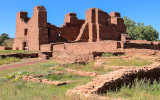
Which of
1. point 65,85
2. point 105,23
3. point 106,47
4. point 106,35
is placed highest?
point 105,23

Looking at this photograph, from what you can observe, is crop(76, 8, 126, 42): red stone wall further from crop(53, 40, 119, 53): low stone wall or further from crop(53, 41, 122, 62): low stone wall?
crop(53, 41, 122, 62): low stone wall

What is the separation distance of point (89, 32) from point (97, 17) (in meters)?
2.32

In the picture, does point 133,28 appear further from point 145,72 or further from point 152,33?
point 145,72

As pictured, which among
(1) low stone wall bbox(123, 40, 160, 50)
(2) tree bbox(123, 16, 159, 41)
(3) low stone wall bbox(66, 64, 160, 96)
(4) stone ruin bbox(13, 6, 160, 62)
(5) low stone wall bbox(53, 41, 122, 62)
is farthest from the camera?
(2) tree bbox(123, 16, 159, 41)

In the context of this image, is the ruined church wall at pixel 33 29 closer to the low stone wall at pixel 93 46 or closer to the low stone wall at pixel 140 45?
the low stone wall at pixel 93 46

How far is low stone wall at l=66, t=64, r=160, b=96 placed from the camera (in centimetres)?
455

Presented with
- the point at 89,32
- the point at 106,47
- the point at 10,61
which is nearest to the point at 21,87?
the point at 10,61

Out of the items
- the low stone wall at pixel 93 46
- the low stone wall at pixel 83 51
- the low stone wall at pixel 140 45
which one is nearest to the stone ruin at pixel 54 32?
the low stone wall at pixel 140 45

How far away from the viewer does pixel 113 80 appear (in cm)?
562

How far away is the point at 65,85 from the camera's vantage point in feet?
20.7

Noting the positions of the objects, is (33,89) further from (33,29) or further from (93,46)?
(33,29)

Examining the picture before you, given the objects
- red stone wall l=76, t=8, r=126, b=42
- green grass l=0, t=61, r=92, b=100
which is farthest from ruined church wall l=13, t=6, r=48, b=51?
green grass l=0, t=61, r=92, b=100

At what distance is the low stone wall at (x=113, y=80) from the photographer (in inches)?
179

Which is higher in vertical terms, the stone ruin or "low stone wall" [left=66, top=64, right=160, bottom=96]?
the stone ruin
